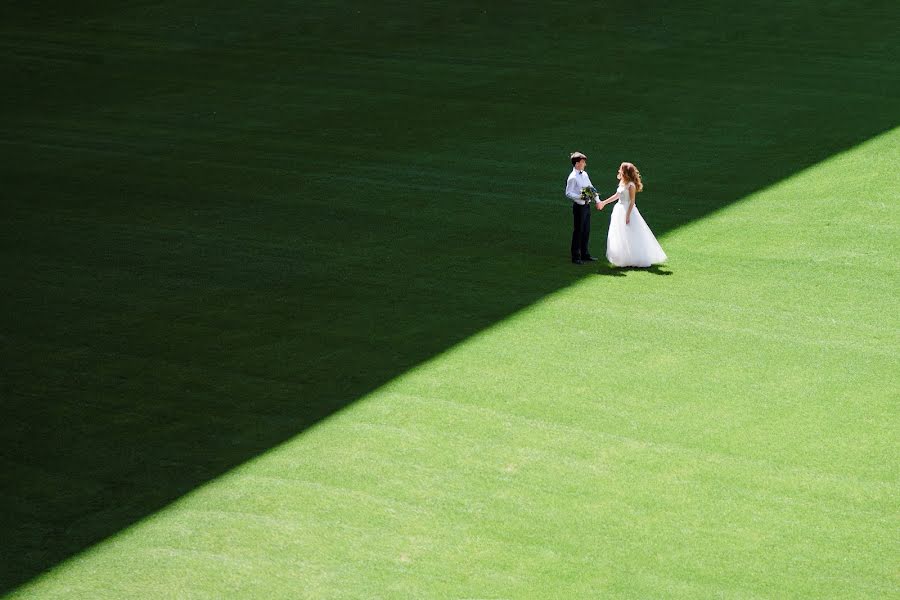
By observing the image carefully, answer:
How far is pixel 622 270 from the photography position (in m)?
15.3

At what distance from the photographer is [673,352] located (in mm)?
12711

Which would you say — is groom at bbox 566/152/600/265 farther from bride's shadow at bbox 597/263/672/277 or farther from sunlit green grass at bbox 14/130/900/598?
sunlit green grass at bbox 14/130/900/598

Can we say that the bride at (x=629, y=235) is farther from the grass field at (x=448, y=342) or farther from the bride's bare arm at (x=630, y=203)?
the grass field at (x=448, y=342)

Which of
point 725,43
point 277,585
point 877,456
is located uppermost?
point 725,43

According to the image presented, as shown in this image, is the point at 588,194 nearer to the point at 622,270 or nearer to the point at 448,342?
the point at 622,270

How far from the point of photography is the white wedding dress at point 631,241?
15.1 meters

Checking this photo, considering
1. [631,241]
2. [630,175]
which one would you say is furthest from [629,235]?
[630,175]

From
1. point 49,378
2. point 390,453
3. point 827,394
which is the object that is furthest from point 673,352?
point 49,378

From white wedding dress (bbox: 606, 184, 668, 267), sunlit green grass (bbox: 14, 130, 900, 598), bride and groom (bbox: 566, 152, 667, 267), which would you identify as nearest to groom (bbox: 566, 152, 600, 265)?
bride and groom (bbox: 566, 152, 667, 267)

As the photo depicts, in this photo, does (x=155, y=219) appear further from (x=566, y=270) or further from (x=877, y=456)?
(x=877, y=456)

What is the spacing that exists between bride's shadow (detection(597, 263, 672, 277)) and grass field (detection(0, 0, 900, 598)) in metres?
0.16

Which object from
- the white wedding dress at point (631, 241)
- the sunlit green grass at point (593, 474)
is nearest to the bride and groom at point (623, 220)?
the white wedding dress at point (631, 241)

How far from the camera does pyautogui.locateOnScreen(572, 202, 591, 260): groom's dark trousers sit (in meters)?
15.2

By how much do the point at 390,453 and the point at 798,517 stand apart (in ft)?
11.1
